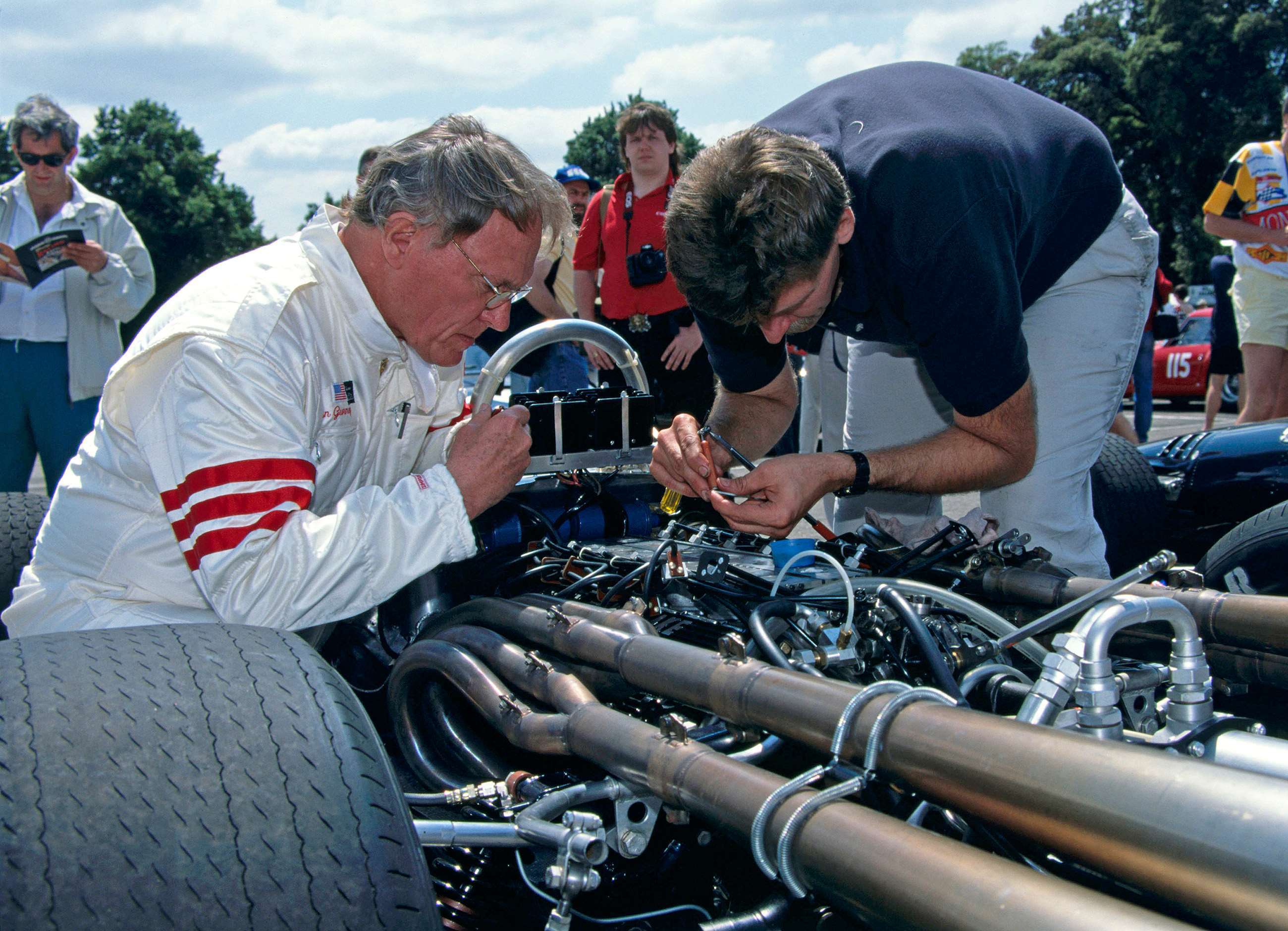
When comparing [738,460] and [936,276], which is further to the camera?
[738,460]

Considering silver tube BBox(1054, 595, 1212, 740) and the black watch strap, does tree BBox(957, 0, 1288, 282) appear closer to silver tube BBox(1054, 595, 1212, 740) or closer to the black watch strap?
the black watch strap

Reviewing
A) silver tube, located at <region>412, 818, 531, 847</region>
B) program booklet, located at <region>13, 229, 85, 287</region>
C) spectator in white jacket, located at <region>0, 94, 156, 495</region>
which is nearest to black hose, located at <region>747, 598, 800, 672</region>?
silver tube, located at <region>412, 818, 531, 847</region>

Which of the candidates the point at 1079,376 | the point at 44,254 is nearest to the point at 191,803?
the point at 1079,376

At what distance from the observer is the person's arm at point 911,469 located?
2.22 metres

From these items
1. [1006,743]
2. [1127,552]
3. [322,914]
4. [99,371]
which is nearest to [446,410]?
[322,914]

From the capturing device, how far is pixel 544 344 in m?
2.59

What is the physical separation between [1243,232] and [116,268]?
534 cm

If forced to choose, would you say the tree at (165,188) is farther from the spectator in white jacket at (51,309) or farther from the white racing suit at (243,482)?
the white racing suit at (243,482)

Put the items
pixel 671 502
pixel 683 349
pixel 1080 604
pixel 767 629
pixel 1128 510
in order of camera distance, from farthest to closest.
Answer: pixel 683 349, pixel 1128 510, pixel 671 502, pixel 767 629, pixel 1080 604

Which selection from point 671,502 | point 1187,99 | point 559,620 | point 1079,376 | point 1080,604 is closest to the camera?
point 1080,604

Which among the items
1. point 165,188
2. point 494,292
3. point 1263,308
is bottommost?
point 1263,308

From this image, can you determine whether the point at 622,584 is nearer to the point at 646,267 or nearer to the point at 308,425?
the point at 308,425

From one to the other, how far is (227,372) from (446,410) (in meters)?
0.76

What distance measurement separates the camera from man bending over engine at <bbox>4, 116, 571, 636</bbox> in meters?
1.78
